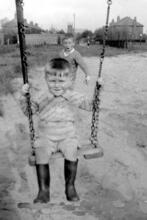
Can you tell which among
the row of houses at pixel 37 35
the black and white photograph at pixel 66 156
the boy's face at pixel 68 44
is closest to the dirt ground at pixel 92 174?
the black and white photograph at pixel 66 156

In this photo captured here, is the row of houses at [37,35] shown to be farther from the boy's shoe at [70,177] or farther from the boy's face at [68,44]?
the boy's shoe at [70,177]

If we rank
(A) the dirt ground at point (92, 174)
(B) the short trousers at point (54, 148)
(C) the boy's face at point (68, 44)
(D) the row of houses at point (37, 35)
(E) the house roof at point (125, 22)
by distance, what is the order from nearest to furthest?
(B) the short trousers at point (54, 148) → (A) the dirt ground at point (92, 174) → (C) the boy's face at point (68, 44) → (D) the row of houses at point (37, 35) → (E) the house roof at point (125, 22)

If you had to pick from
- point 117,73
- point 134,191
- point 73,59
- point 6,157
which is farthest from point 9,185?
point 117,73

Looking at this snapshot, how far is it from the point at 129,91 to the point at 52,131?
22.4 ft

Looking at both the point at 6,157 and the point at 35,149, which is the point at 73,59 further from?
the point at 35,149

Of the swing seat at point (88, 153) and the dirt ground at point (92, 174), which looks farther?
the dirt ground at point (92, 174)

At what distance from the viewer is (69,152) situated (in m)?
3.20

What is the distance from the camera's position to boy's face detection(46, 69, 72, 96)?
318cm

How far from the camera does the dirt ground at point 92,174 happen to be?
3375mm

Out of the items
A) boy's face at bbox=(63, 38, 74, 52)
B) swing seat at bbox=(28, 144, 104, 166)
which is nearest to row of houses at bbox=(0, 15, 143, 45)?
boy's face at bbox=(63, 38, 74, 52)

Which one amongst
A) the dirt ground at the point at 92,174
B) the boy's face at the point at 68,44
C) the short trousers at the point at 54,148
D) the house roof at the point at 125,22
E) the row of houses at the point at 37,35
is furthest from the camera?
the house roof at the point at 125,22

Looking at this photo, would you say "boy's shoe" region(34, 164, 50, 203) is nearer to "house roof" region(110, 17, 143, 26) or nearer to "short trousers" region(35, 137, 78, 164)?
"short trousers" region(35, 137, 78, 164)

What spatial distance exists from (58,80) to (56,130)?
1.49ft

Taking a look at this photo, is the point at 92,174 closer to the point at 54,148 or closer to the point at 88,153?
the point at 88,153
